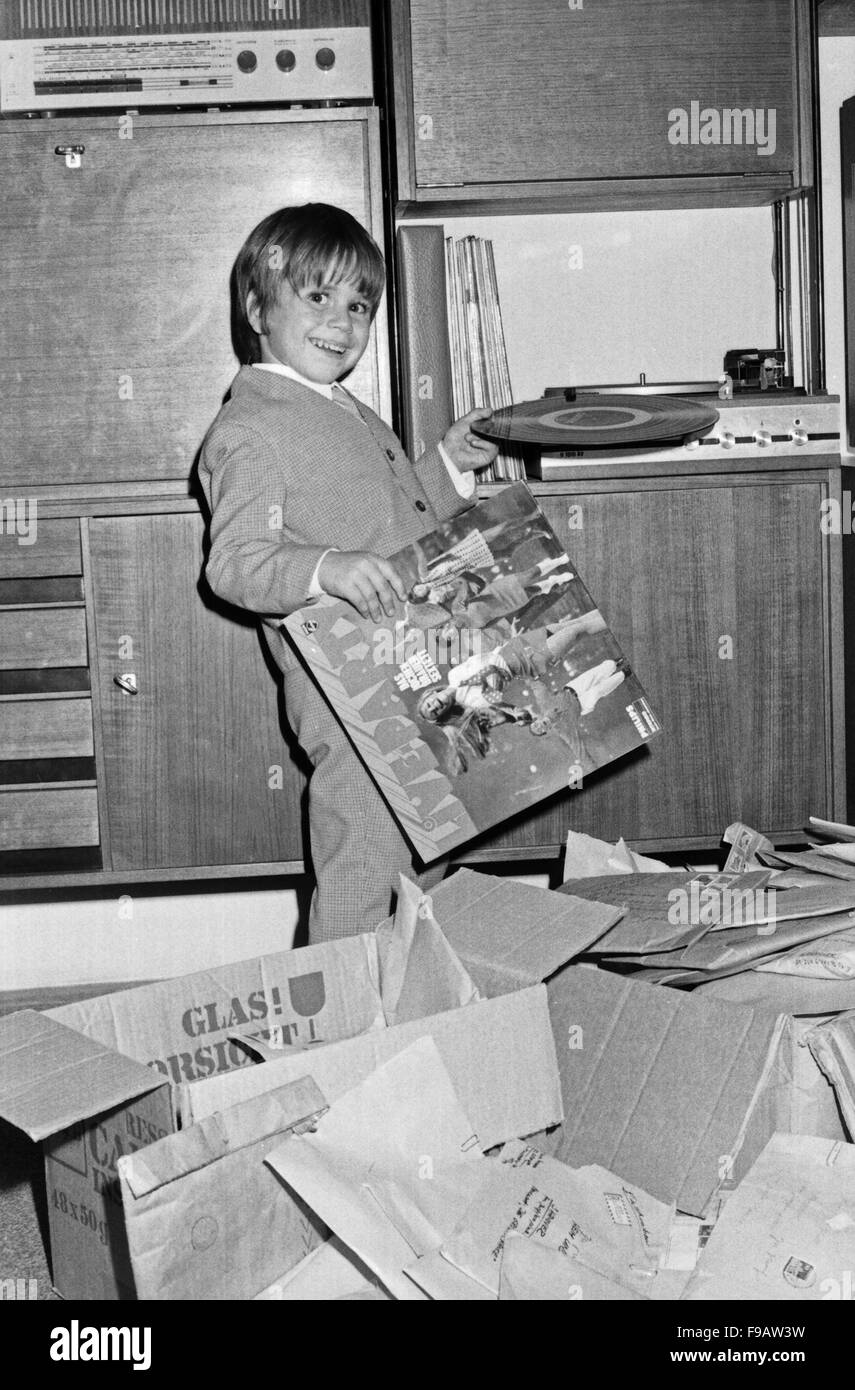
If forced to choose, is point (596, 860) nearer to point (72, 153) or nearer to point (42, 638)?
point (42, 638)

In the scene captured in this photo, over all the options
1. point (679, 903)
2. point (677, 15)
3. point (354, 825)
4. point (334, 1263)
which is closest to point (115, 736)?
point (354, 825)

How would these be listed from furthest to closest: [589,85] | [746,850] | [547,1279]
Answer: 1. [589,85]
2. [746,850]
3. [547,1279]

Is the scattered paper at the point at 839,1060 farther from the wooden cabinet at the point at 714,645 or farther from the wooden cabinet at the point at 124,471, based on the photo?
the wooden cabinet at the point at 124,471

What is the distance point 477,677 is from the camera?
1494 millimetres

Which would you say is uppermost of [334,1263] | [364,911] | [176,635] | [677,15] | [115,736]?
[677,15]

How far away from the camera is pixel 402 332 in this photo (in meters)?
1.70

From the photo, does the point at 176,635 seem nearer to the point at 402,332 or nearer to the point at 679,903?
the point at 402,332

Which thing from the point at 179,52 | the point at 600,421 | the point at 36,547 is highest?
the point at 179,52

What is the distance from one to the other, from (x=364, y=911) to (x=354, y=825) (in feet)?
0.32

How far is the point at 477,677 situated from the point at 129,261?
2.28ft

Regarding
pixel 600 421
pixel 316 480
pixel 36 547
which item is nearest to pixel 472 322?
pixel 600 421

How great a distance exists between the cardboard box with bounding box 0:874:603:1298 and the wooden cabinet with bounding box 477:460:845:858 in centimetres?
40

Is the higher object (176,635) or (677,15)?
(677,15)

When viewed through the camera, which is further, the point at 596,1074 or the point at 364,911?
the point at 364,911
